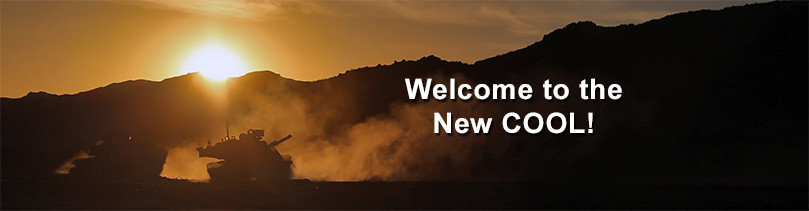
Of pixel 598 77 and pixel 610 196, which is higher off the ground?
pixel 598 77

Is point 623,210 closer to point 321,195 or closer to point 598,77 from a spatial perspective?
point 321,195

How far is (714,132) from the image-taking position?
514 feet

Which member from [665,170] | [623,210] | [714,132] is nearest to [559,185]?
[665,170]

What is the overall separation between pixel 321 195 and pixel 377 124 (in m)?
90.1

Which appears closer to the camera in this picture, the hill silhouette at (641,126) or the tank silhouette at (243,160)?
the tank silhouette at (243,160)

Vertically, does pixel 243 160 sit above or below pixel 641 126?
below

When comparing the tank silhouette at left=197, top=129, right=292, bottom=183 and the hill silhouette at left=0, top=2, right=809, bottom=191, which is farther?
the hill silhouette at left=0, top=2, right=809, bottom=191

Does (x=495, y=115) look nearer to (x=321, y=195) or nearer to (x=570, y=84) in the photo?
(x=570, y=84)

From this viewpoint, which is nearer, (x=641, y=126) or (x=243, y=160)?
(x=243, y=160)

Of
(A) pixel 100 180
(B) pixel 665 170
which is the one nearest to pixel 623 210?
(B) pixel 665 170

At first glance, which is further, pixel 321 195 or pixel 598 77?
pixel 598 77

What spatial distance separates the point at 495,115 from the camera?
598 feet

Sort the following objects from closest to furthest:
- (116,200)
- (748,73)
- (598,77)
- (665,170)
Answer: (116,200) → (665,170) → (748,73) → (598,77)

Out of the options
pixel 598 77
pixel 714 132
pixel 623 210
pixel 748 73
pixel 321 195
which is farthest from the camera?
pixel 598 77
